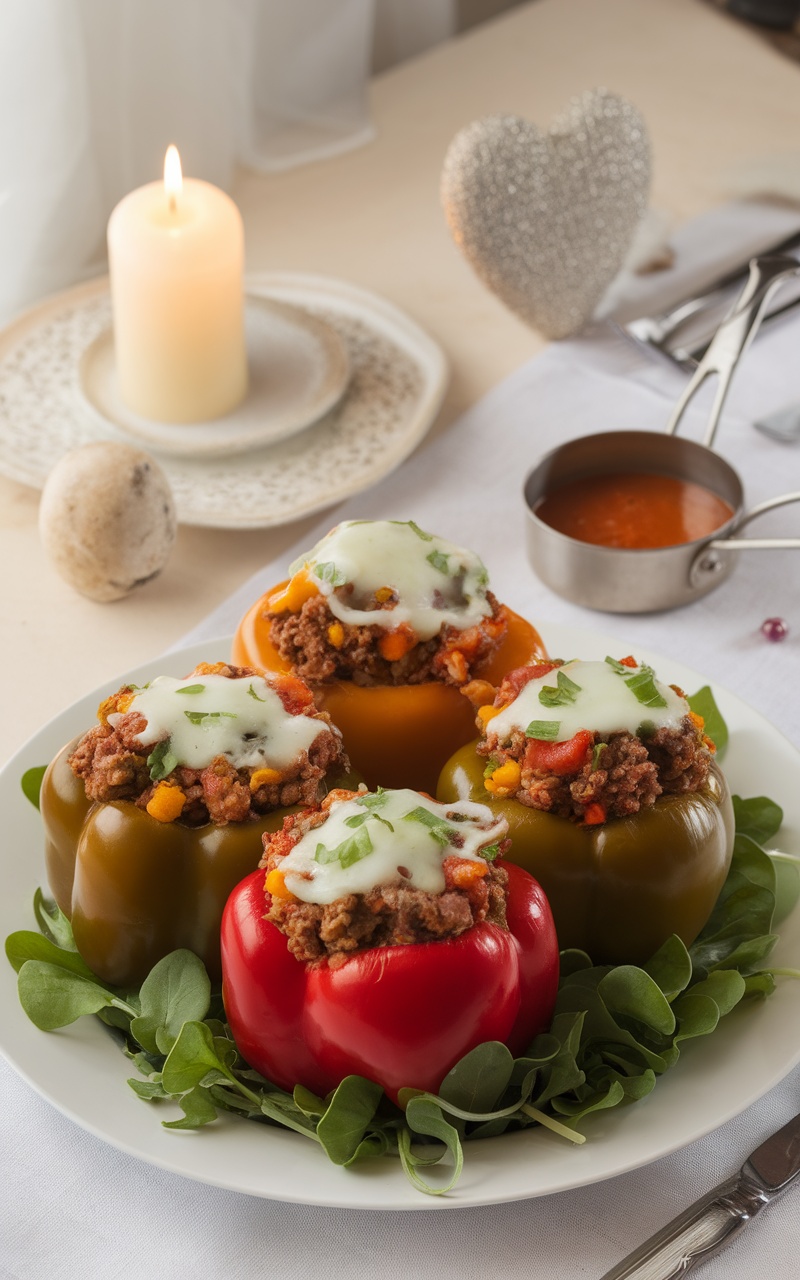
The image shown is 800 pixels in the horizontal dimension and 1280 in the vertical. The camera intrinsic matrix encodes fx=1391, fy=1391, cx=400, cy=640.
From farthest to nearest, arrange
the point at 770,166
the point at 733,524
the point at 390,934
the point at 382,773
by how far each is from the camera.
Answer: the point at 770,166
the point at 733,524
the point at 382,773
the point at 390,934

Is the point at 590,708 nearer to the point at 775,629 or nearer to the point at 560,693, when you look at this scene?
the point at 560,693

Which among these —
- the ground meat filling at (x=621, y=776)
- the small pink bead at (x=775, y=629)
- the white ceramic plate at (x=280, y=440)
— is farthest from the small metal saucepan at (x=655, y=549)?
the ground meat filling at (x=621, y=776)

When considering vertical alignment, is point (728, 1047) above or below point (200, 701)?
below

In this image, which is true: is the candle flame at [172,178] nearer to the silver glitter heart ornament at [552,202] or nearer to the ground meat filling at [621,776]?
the silver glitter heart ornament at [552,202]

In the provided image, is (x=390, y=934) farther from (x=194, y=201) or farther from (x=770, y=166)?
(x=770, y=166)

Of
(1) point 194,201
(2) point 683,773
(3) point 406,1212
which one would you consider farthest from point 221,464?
(3) point 406,1212

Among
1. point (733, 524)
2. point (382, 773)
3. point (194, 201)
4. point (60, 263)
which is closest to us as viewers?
point (382, 773)

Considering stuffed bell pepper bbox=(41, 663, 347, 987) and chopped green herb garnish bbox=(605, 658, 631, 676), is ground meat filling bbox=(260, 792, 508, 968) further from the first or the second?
chopped green herb garnish bbox=(605, 658, 631, 676)

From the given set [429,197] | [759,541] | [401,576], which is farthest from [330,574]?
[429,197]
